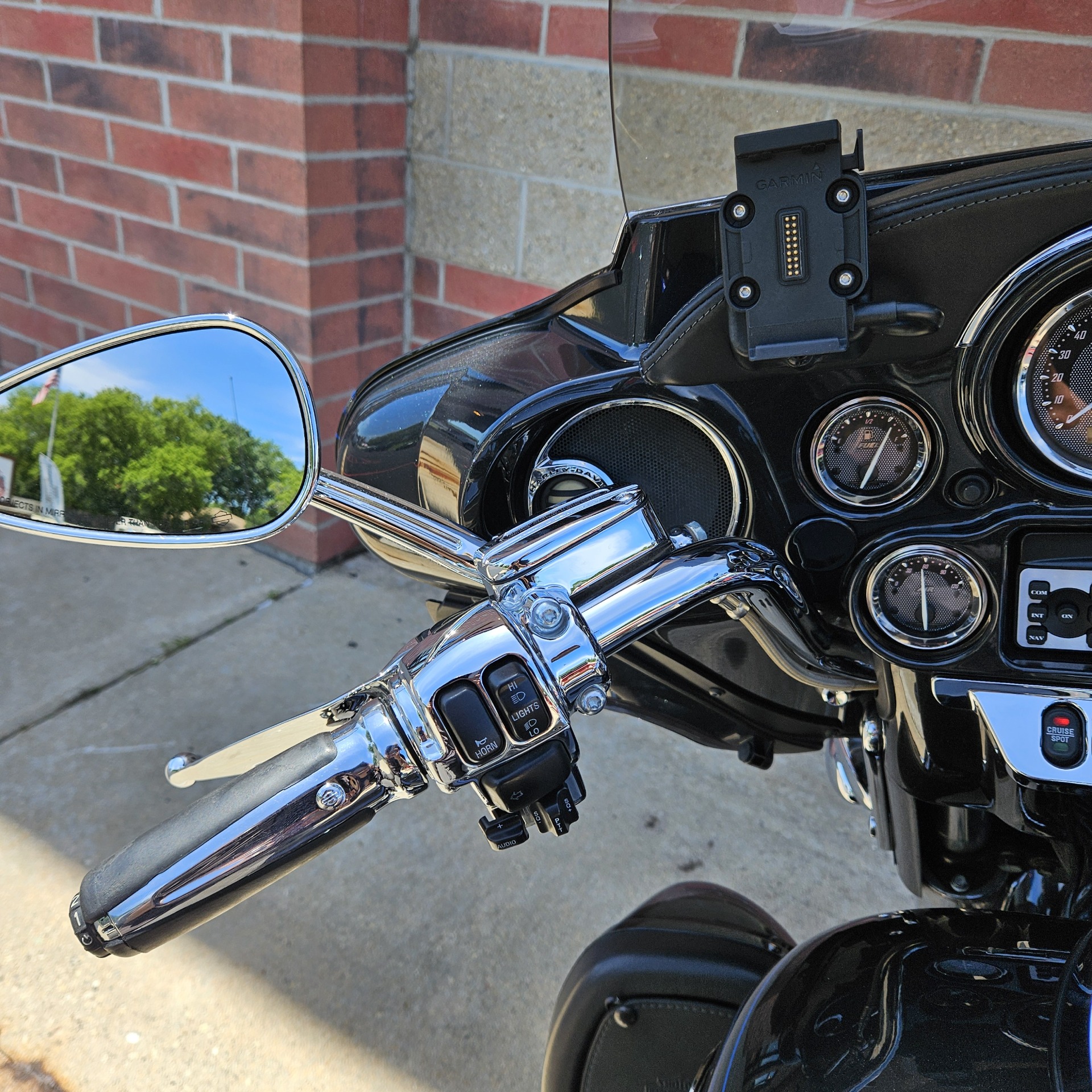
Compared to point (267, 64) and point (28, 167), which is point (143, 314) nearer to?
point (28, 167)

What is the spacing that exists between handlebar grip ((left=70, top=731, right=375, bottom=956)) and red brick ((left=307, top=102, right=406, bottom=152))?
7.15 ft

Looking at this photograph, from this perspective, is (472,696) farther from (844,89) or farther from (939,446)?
(844,89)

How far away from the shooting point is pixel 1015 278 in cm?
63

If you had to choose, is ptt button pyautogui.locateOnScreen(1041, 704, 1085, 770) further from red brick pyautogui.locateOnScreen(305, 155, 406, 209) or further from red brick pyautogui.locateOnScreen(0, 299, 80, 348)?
red brick pyautogui.locateOnScreen(0, 299, 80, 348)

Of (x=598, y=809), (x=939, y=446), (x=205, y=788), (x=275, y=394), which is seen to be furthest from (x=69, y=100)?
(x=939, y=446)

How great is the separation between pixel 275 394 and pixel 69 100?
273 cm

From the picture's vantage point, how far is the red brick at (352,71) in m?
2.29

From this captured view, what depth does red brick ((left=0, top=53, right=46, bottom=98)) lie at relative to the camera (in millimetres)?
2857

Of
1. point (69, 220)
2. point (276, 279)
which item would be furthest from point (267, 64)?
point (69, 220)

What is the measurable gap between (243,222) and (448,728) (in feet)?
7.86

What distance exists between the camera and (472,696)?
0.55 m

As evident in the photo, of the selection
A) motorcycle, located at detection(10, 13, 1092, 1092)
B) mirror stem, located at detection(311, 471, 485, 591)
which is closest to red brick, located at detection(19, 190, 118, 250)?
motorcycle, located at detection(10, 13, 1092, 1092)

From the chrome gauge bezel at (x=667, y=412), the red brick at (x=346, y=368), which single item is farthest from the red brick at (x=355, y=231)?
the chrome gauge bezel at (x=667, y=412)

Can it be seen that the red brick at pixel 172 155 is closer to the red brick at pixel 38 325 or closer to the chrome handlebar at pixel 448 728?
the red brick at pixel 38 325
